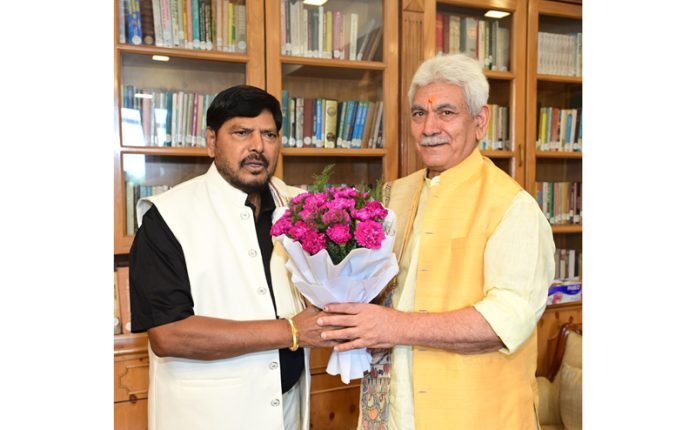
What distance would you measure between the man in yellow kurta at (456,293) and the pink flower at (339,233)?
0.79ft

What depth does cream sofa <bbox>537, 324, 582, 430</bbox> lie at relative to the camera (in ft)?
10.1

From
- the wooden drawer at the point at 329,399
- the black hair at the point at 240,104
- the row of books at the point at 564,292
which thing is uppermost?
the black hair at the point at 240,104

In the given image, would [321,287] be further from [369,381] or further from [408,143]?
[408,143]

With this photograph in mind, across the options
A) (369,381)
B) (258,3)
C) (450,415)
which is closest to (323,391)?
(369,381)

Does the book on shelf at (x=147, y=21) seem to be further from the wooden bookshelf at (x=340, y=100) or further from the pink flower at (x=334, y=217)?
the pink flower at (x=334, y=217)

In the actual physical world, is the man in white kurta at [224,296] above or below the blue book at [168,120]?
below

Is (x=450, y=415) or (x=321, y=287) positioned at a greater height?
(x=321, y=287)

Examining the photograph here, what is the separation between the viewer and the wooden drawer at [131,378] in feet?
8.09

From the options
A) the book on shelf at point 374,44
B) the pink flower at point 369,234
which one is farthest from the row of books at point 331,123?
the pink flower at point 369,234

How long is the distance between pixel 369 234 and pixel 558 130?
2.49 m

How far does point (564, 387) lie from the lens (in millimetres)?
3164

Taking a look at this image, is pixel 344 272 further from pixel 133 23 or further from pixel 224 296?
pixel 133 23
